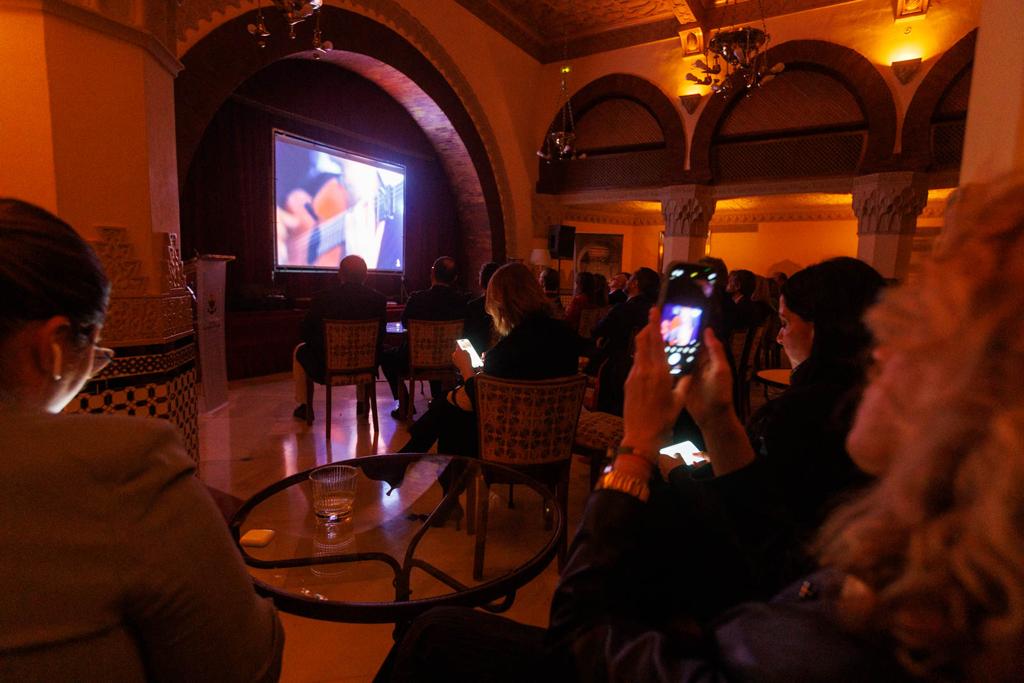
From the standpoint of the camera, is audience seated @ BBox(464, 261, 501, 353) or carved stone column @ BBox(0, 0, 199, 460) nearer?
carved stone column @ BBox(0, 0, 199, 460)

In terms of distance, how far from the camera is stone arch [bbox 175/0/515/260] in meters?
4.34

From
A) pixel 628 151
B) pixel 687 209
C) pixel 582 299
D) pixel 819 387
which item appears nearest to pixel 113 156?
pixel 819 387

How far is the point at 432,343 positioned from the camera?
13.2ft

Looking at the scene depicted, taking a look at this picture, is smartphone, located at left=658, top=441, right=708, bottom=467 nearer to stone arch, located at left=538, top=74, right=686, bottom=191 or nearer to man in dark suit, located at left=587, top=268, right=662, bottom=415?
man in dark suit, located at left=587, top=268, right=662, bottom=415

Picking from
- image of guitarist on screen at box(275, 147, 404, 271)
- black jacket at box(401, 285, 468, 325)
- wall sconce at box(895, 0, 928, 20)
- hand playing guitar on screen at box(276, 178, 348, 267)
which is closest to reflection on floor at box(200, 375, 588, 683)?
black jacket at box(401, 285, 468, 325)

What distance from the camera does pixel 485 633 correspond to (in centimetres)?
102

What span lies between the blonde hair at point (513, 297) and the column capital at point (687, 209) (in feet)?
21.7

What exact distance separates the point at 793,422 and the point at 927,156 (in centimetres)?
754

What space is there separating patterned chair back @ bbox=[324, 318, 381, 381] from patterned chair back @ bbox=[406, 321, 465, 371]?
0.30m

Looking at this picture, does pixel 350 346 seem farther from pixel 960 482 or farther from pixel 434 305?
pixel 960 482

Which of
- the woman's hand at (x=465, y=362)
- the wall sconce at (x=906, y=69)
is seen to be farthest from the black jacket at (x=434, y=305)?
the wall sconce at (x=906, y=69)

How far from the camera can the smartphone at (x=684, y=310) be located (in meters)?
0.91

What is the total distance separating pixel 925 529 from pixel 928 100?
27.7 ft

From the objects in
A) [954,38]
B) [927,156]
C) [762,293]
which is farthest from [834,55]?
[762,293]
